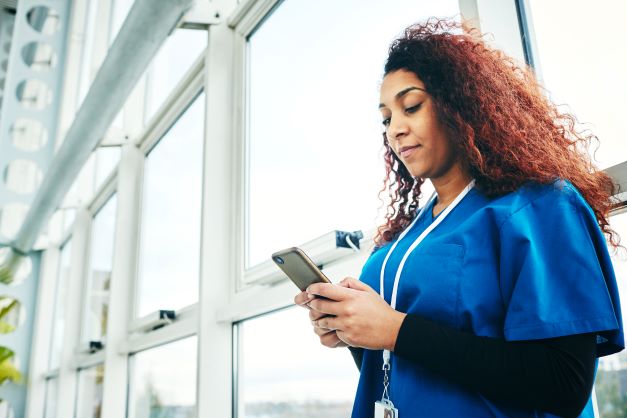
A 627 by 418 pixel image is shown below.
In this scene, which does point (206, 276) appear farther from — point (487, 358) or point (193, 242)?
point (487, 358)

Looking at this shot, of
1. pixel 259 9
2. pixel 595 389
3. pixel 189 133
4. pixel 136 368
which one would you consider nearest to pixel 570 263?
pixel 595 389

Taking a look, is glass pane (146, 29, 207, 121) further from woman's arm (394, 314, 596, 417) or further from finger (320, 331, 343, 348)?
woman's arm (394, 314, 596, 417)

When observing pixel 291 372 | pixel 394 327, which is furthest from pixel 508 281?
pixel 291 372

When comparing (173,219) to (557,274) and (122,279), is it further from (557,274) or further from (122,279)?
(557,274)

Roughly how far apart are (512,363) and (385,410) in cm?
21

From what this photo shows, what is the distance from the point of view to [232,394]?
6.82 feet

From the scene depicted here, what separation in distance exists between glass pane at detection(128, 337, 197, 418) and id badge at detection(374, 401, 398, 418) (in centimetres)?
159

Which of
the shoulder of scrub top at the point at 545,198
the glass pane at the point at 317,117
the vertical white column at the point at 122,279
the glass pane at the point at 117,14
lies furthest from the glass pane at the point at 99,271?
the shoulder of scrub top at the point at 545,198

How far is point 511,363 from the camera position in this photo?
0.66m

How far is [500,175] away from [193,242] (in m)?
2.08

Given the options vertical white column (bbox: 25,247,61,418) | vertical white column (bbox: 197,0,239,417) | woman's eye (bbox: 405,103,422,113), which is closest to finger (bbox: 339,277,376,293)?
woman's eye (bbox: 405,103,422,113)

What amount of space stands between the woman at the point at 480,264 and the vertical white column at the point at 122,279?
2.72 metres

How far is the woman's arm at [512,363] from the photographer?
2.10ft

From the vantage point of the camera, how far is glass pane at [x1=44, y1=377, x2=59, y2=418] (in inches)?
213
